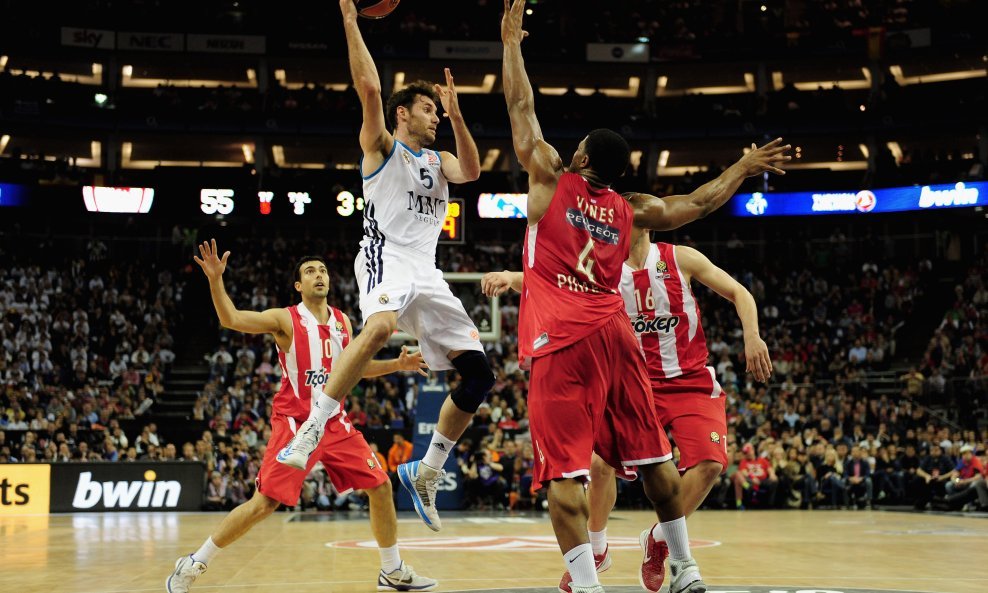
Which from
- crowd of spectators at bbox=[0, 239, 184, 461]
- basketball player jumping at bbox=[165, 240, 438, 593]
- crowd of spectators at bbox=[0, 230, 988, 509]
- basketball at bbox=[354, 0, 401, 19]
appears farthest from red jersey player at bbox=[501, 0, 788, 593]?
crowd of spectators at bbox=[0, 239, 184, 461]

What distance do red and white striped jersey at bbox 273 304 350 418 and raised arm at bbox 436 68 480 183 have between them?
1847 mm

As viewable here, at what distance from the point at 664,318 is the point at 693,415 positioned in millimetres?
718

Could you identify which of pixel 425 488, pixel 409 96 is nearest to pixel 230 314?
pixel 425 488

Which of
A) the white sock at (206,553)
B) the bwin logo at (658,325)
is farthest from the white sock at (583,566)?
the white sock at (206,553)

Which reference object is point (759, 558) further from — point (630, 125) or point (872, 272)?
point (630, 125)

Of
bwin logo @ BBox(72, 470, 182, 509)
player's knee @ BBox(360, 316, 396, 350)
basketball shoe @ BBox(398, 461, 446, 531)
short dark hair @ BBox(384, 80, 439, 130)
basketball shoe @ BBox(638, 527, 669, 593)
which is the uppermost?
short dark hair @ BBox(384, 80, 439, 130)

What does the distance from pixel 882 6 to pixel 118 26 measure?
27617 millimetres

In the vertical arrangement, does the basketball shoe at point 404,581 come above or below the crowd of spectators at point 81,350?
below

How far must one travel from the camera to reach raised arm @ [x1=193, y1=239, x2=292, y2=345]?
24.7 feet

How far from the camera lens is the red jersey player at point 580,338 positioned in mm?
5379

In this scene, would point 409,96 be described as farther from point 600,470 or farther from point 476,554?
point 476,554

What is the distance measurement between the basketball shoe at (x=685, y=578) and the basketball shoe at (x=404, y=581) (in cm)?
240

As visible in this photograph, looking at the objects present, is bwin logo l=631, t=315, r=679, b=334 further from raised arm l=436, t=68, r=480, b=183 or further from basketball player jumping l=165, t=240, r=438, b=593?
basketball player jumping l=165, t=240, r=438, b=593

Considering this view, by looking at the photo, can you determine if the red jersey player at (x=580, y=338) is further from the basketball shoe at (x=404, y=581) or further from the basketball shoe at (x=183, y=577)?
the basketball shoe at (x=183, y=577)
